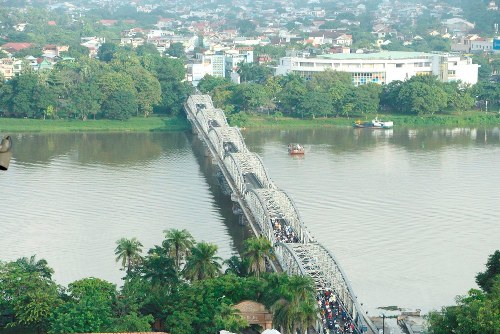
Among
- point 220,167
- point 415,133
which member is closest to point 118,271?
point 220,167

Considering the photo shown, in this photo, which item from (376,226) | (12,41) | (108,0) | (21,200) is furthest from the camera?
(108,0)

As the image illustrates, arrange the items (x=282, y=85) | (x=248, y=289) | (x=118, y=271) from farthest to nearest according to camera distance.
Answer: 1. (x=282, y=85)
2. (x=118, y=271)
3. (x=248, y=289)

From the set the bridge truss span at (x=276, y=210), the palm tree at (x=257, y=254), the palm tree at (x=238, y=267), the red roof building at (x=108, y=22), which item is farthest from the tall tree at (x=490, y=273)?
the red roof building at (x=108, y=22)

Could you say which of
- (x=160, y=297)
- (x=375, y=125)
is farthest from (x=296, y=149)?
(x=160, y=297)

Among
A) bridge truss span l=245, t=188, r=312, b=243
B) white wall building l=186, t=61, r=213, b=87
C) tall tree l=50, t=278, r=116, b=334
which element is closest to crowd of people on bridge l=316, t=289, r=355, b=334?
tall tree l=50, t=278, r=116, b=334

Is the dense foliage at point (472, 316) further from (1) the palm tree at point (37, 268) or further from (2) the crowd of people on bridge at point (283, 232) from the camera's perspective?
(1) the palm tree at point (37, 268)

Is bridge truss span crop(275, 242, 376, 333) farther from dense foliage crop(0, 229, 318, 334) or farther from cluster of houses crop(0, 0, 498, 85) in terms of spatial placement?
cluster of houses crop(0, 0, 498, 85)

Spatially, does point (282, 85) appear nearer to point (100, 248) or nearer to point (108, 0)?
point (100, 248)
